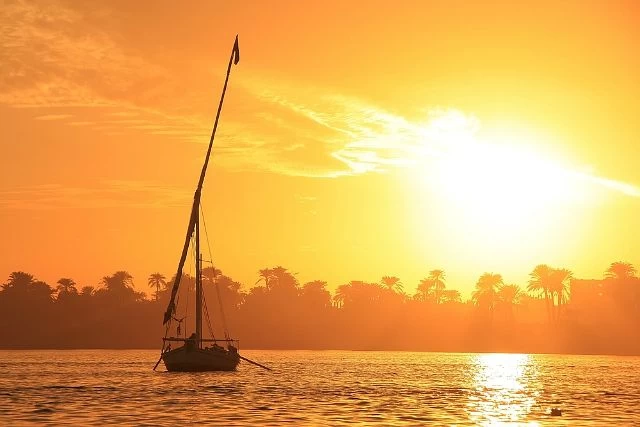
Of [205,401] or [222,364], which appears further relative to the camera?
[222,364]

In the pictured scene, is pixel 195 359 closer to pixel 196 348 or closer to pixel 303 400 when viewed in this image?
pixel 196 348

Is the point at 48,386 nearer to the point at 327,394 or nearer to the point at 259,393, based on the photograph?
the point at 259,393

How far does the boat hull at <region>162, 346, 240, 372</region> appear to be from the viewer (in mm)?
93000

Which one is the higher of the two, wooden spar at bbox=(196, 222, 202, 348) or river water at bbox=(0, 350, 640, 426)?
wooden spar at bbox=(196, 222, 202, 348)

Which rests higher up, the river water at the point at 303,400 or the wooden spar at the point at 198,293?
the wooden spar at the point at 198,293

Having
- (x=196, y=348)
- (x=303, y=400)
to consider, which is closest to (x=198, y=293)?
(x=196, y=348)

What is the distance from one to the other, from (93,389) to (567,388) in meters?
46.4

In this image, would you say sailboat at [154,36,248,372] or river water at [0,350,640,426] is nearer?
river water at [0,350,640,426]

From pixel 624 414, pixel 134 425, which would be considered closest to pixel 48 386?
pixel 134 425

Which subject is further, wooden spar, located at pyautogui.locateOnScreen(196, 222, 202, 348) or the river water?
wooden spar, located at pyautogui.locateOnScreen(196, 222, 202, 348)

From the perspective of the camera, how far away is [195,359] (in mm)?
93250

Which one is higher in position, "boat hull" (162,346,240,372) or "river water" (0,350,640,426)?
"boat hull" (162,346,240,372)

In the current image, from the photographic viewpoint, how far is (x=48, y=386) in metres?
81.4

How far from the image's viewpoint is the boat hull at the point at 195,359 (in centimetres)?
9300
